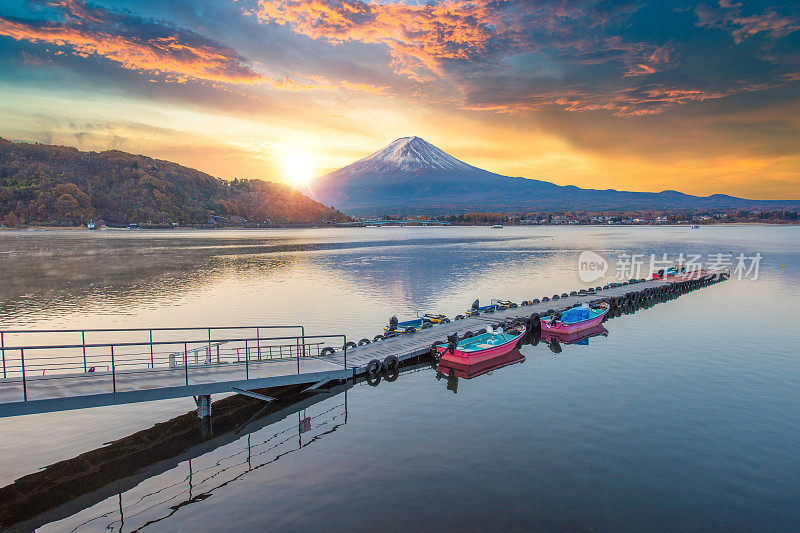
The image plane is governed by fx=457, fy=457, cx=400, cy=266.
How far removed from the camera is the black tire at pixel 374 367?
25.6 meters

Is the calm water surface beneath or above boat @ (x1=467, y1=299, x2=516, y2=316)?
beneath

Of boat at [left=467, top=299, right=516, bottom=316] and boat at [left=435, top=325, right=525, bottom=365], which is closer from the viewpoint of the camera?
boat at [left=435, top=325, right=525, bottom=365]

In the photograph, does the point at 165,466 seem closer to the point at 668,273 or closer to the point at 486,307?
the point at 486,307

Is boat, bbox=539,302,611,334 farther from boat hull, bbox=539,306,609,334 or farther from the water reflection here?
the water reflection

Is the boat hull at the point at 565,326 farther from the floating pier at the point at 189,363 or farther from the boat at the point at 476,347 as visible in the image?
the boat at the point at 476,347

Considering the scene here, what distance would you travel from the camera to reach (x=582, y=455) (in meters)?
16.9

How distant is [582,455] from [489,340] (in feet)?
43.0

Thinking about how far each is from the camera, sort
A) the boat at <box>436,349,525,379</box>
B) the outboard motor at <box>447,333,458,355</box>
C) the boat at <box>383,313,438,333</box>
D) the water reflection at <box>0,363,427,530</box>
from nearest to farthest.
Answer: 1. the water reflection at <box>0,363,427,530</box>
2. the boat at <box>436,349,525,379</box>
3. the outboard motor at <box>447,333,458,355</box>
4. the boat at <box>383,313,438,333</box>

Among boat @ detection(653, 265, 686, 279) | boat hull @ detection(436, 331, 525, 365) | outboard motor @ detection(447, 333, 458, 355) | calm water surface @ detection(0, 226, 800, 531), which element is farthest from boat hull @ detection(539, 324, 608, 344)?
boat @ detection(653, 265, 686, 279)

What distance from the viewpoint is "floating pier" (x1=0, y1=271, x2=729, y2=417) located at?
53.8 ft

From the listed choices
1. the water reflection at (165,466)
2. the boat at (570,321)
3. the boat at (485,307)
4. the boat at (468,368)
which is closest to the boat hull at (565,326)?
the boat at (570,321)

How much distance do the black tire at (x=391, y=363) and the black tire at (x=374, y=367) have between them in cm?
39

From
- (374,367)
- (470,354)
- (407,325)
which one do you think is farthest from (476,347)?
(407,325)

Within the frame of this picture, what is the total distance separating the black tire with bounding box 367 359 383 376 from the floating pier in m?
0.06
